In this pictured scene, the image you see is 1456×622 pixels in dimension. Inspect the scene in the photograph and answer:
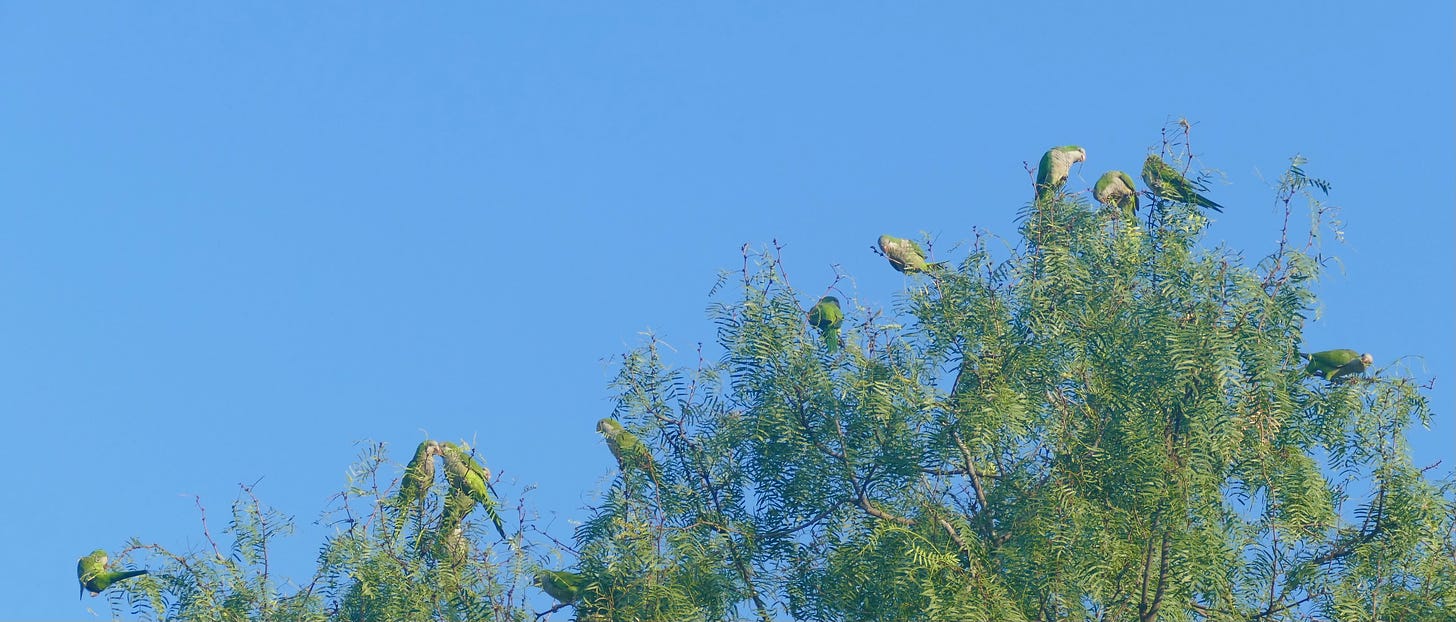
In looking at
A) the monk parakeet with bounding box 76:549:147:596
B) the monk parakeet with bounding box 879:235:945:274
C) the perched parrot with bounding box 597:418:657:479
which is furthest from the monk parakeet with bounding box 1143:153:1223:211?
the monk parakeet with bounding box 76:549:147:596

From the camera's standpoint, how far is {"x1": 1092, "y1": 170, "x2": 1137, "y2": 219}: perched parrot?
36.6ft

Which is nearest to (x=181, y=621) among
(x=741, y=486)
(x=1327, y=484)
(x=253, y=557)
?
(x=253, y=557)

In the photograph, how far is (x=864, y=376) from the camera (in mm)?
9547

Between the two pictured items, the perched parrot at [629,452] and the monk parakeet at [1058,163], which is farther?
the monk parakeet at [1058,163]

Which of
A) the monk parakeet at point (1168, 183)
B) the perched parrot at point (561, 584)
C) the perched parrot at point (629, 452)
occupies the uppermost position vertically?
the monk parakeet at point (1168, 183)

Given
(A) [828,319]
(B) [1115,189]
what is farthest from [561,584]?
(B) [1115,189]

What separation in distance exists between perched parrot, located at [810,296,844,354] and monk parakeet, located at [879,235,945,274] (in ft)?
3.58

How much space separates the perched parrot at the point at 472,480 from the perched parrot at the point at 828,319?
2215mm

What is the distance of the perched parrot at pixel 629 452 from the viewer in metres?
9.64

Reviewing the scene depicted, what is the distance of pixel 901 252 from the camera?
1127cm

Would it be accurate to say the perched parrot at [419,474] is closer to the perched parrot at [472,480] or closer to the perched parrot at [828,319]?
the perched parrot at [472,480]

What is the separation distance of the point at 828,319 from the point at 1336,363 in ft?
10.5

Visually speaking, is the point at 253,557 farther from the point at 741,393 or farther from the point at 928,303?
the point at 928,303

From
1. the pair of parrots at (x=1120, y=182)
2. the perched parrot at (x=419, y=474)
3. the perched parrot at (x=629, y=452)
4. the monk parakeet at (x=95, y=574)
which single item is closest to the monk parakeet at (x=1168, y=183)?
the pair of parrots at (x=1120, y=182)
